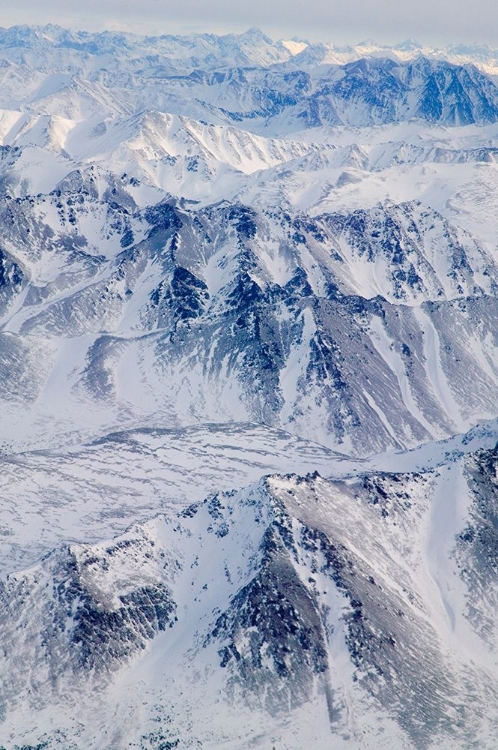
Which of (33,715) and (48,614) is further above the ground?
(48,614)

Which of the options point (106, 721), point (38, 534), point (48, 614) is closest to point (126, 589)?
point (48, 614)

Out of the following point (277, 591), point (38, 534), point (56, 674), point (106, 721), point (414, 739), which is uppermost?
point (38, 534)

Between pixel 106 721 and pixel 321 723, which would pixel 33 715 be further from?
pixel 321 723

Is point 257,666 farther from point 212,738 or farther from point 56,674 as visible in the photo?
point 56,674

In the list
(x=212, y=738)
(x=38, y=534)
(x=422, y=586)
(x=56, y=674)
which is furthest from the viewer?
(x=38, y=534)

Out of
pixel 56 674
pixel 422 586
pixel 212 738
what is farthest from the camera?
pixel 422 586

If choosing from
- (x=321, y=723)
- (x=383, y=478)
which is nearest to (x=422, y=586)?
(x=383, y=478)

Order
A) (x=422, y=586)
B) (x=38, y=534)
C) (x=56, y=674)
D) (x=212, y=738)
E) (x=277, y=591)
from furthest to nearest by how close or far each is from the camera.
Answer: (x=38, y=534), (x=422, y=586), (x=277, y=591), (x=56, y=674), (x=212, y=738)

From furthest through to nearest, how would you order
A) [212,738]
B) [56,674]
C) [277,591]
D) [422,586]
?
1. [422,586]
2. [277,591]
3. [56,674]
4. [212,738]

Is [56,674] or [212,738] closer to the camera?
[212,738]
